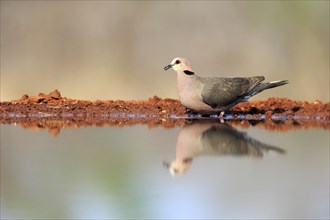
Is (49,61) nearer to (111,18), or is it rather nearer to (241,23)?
(111,18)

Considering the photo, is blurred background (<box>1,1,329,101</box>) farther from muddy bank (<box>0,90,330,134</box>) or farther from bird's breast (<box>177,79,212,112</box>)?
bird's breast (<box>177,79,212,112</box>)

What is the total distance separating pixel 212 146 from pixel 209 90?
275 cm

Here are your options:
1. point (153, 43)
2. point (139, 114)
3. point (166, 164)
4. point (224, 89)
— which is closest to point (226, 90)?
point (224, 89)

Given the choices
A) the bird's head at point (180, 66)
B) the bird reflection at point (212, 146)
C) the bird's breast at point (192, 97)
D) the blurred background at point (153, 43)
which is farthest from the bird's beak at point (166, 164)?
the blurred background at point (153, 43)

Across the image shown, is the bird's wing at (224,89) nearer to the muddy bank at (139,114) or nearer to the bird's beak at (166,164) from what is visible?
the muddy bank at (139,114)

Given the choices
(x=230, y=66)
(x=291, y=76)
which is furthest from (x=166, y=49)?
(x=291, y=76)

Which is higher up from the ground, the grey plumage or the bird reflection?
the grey plumage

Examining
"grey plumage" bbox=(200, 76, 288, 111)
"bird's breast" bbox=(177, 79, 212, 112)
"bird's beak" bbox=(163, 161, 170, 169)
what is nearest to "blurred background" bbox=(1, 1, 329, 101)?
"grey plumage" bbox=(200, 76, 288, 111)

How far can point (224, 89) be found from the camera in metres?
10.0

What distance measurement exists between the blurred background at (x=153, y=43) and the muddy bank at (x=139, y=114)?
8146 millimetres

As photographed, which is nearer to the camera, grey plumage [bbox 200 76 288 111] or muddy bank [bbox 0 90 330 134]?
muddy bank [bbox 0 90 330 134]

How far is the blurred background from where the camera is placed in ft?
65.3

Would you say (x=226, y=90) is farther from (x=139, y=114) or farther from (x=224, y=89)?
(x=139, y=114)

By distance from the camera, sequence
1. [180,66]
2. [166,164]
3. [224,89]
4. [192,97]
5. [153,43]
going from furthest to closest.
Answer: [153,43], [180,66], [224,89], [192,97], [166,164]
